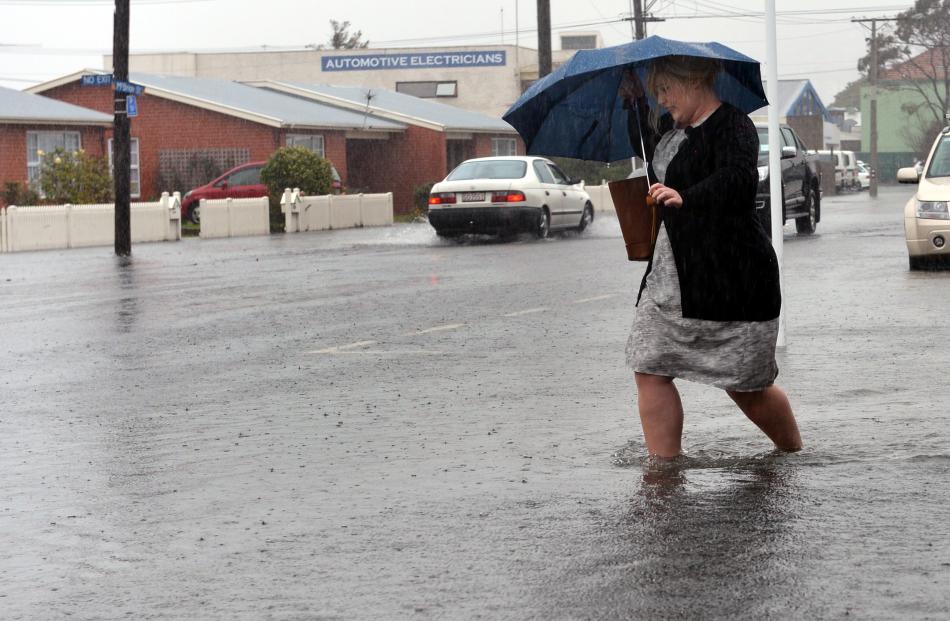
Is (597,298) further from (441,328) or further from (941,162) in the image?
(941,162)

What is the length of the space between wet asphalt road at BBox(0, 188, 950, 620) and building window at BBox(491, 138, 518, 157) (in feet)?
145

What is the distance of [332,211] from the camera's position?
38438 mm

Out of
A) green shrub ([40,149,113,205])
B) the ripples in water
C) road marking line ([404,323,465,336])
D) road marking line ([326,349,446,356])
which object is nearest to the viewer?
the ripples in water

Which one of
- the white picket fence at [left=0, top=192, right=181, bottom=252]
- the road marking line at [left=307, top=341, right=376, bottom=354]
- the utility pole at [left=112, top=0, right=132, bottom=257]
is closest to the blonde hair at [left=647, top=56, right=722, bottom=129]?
the road marking line at [left=307, top=341, right=376, bottom=354]

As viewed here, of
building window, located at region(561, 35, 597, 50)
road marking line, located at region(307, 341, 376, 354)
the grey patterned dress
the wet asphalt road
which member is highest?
building window, located at region(561, 35, 597, 50)

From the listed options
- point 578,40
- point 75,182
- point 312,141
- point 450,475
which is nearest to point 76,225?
point 75,182

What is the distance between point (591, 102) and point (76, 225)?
81.0ft

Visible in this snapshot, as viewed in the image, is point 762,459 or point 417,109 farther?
point 417,109

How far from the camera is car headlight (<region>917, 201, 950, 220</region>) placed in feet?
55.6

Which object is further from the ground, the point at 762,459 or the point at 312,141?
the point at 312,141

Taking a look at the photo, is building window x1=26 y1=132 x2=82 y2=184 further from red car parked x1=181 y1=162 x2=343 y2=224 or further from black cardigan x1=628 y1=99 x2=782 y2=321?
black cardigan x1=628 y1=99 x2=782 y2=321

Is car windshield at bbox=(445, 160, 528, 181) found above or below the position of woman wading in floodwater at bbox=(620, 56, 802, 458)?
above

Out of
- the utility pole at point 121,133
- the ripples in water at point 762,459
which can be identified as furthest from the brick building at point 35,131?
the ripples in water at point 762,459

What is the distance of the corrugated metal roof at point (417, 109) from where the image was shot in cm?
5341
